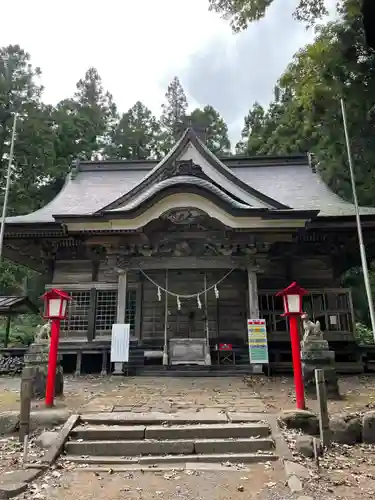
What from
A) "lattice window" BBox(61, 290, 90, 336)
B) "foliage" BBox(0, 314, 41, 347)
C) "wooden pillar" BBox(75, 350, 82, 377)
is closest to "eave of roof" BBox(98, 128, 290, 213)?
"lattice window" BBox(61, 290, 90, 336)

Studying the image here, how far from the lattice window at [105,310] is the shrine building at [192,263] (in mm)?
31

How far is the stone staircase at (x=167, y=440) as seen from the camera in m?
4.43

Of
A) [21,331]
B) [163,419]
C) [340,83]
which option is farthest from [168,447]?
[21,331]

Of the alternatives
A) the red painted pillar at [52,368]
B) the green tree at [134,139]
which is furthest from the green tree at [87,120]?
the red painted pillar at [52,368]

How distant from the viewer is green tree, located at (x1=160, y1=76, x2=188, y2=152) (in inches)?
1531

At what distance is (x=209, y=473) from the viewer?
408cm

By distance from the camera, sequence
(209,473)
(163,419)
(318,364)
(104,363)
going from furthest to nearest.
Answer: (104,363) → (318,364) → (163,419) → (209,473)

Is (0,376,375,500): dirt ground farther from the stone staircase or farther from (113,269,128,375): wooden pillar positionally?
(113,269,128,375): wooden pillar

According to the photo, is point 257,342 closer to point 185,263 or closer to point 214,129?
point 185,263

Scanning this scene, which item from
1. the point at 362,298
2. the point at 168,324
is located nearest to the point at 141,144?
the point at 362,298

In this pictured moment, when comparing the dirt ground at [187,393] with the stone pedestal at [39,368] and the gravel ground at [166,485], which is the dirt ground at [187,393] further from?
the gravel ground at [166,485]

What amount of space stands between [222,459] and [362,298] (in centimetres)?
1860

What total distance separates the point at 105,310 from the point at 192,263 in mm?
3227

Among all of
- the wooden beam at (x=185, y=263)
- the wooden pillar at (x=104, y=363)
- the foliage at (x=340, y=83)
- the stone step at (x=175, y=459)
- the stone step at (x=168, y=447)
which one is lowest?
the stone step at (x=175, y=459)
